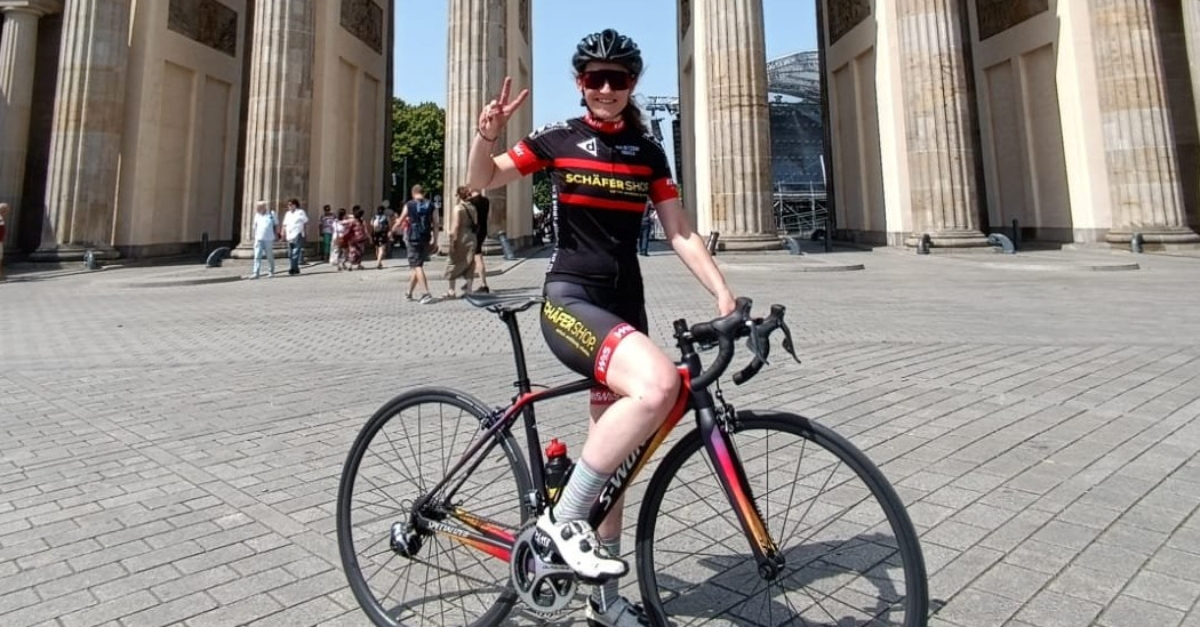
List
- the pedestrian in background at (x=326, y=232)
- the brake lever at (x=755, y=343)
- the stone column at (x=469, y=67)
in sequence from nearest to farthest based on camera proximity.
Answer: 1. the brake lever at (x=755, y=343)
2. the pedestrian in background at (x=326, y=232)
3. the stone column at (x=469, y=67)

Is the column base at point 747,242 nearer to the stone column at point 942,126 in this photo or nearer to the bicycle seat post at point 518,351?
the stone column at point 942,126

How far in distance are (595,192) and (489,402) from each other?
301 cm

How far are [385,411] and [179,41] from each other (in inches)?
909

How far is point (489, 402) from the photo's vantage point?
15.3ft

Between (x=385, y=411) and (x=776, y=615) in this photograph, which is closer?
(x=776, y=615)

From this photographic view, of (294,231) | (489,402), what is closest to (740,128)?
(294,231)

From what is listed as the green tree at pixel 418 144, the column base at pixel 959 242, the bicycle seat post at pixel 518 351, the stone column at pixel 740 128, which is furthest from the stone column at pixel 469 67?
the green tree at pixel 418 144

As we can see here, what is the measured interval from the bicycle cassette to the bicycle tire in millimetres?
83

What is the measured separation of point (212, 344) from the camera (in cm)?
720

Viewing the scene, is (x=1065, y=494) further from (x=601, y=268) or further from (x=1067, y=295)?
(x=1067, y=295)

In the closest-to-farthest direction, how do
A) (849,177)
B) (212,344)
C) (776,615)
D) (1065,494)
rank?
1. (776,615)
2. (1065,494)
3. (212,344)
4. (849,177)

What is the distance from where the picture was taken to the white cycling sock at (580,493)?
5.43 ft

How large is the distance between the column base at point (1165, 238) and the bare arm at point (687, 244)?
2036cm

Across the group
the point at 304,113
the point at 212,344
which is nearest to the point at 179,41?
the point at 304,113
